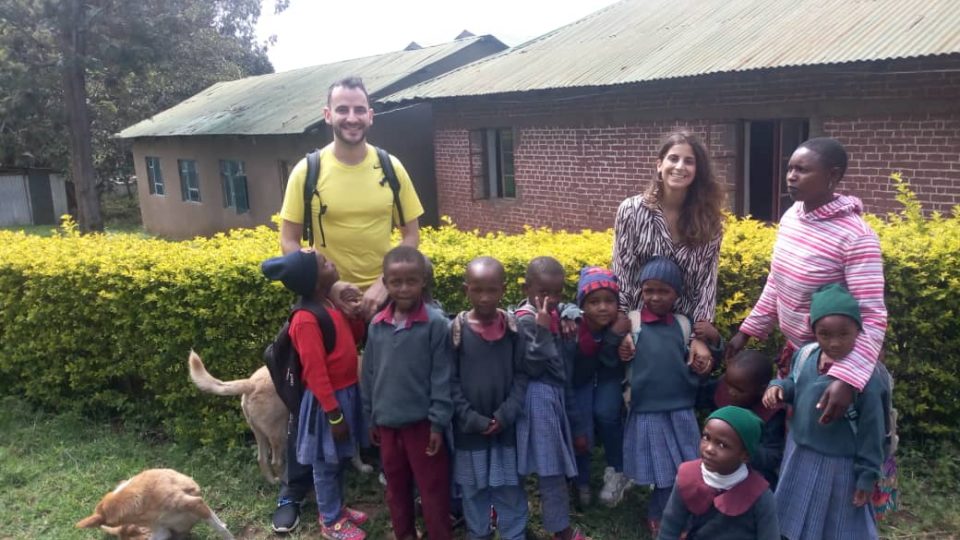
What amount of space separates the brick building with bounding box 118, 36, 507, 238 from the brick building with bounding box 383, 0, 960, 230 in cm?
133

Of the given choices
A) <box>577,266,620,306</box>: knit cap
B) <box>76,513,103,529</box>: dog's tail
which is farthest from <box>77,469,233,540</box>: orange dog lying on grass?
<box>577,266,620,306</box>: knit cap

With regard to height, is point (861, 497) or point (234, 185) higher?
point (234, 185)

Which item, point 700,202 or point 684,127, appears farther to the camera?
point 684,127

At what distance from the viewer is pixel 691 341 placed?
321 cm

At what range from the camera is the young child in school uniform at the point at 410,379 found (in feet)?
10.2

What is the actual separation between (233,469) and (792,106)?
6791 millimetres

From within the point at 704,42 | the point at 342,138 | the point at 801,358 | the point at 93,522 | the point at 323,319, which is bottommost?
the point at 93,522

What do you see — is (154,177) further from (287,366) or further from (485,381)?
(485,381)

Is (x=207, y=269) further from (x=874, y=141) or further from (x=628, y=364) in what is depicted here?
(x=874, y=141)

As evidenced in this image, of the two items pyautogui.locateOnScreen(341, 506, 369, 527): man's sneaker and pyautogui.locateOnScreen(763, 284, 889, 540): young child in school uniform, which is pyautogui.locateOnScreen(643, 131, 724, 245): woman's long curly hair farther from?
pyautogui.locateOnScreen(341, 506, 369, 527): man's sneaker

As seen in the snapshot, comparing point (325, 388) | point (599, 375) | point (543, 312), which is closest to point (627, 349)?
point (599, 375)

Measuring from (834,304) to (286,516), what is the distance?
2668 millimetres

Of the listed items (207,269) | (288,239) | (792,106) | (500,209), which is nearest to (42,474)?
(207,269)

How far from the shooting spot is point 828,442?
2.69m
